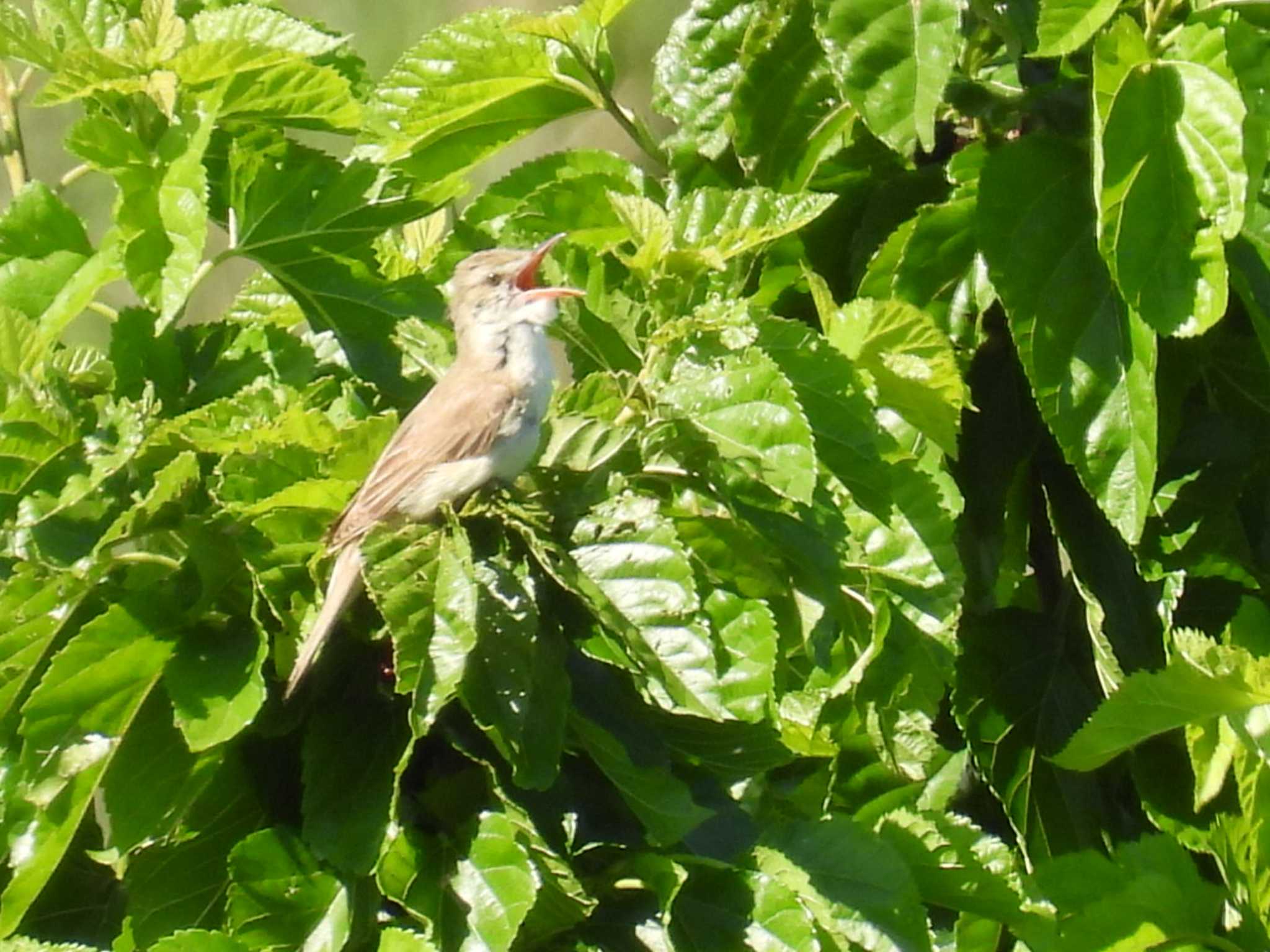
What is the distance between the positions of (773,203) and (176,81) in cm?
65

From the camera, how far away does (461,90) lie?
2.15 metres

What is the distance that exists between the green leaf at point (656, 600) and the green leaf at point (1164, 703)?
0.59 metres

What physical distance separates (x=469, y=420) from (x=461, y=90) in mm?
468

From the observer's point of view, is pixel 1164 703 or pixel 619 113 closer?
pixel 1164 703

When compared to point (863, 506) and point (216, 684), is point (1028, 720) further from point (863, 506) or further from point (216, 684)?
point (216, 684)

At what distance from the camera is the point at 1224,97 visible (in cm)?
177

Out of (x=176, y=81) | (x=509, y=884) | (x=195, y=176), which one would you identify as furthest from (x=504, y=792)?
(x=176, y=81)

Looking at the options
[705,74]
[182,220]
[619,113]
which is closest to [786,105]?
[705,74]

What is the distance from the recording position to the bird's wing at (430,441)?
1512 mm

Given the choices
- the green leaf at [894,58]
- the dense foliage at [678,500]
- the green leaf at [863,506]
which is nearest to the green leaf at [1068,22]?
the dense foliage at [678,500]

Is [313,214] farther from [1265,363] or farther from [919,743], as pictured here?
[1265,363]

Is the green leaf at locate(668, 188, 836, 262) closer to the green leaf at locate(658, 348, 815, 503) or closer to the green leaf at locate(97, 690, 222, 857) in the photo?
the green leaf at locate(658, 348, 815, 503)

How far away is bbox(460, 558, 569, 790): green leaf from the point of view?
1376 millimetres

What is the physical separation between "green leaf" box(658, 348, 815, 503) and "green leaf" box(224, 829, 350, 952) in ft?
1.71
